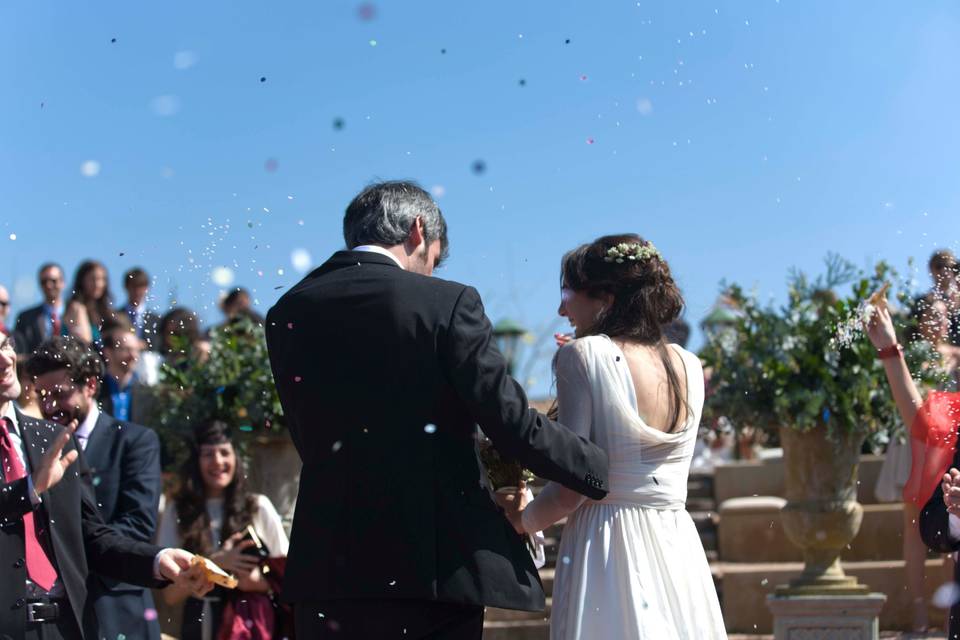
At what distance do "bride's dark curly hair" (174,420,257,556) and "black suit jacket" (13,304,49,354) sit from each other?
3.11 m

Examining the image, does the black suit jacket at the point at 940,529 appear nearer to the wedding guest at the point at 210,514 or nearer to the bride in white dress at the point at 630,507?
the bride in white dress at the point at 630,507

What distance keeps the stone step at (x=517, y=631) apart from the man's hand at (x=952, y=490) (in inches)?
187

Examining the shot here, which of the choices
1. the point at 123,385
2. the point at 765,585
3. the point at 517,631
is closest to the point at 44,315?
the point at 123,385

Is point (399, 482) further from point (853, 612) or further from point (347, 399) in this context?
point (853, 612)

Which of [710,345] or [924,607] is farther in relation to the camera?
[924,607]

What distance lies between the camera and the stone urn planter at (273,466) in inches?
312

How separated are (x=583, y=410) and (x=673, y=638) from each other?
663 mm

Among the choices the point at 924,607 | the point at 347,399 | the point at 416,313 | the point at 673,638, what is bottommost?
the point at 924,607

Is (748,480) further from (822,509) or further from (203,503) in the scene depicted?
(203,503)

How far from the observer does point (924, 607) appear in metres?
8.00

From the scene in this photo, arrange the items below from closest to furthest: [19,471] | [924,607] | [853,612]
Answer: [19,471] → [853,612] → [924,607]

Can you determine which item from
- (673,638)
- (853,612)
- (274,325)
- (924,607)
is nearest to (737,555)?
(924,607)

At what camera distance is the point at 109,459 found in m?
4.74

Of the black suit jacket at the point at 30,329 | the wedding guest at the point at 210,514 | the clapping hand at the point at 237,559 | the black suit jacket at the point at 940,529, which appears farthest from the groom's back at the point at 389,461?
the black suit jacket at the point at 30,329
